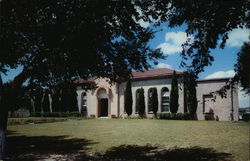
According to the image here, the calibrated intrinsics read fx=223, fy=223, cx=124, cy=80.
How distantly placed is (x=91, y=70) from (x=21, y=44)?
2.70 meters

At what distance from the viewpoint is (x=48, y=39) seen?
754 centimetres

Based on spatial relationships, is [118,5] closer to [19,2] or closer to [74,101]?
[19,2]

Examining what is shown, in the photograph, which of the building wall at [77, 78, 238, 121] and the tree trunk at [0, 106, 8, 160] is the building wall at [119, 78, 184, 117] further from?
the tree trunk at [0, 106, 8, 160]

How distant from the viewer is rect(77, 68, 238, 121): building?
28203 mm

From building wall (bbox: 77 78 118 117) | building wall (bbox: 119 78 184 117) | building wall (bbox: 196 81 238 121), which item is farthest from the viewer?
building wall (bbox: 77 78 118 117)

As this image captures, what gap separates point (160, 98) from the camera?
109 feet

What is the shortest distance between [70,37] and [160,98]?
91.3ft

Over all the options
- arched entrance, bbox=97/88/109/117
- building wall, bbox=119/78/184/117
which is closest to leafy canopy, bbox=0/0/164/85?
building wall, bbox=119/78/184/117

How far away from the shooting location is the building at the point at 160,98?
2820cm

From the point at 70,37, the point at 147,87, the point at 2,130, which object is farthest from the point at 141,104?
the point at 70,37

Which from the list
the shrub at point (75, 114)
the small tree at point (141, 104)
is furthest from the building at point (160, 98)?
the shrub at point (75, 114)

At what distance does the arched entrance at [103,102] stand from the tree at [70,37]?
30186 millimetres

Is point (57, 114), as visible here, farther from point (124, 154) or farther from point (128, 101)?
point (124, 154)

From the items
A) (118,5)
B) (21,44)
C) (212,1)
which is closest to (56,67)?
(21,44)
